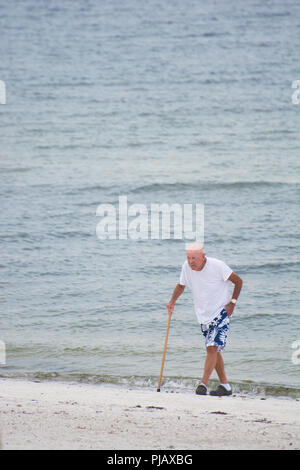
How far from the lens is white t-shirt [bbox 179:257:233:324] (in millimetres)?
7570

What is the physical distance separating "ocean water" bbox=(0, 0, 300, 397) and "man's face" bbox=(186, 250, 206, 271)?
2.49 m

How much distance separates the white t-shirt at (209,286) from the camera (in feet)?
24.8

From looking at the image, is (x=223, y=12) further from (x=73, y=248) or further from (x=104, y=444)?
(x=104, y=444)

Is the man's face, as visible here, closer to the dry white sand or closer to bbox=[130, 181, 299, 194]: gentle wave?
the dry white sand

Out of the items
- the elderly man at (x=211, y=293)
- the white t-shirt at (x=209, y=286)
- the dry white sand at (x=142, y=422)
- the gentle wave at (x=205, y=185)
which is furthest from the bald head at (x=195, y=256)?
the gentle wave at (x=205, y=185)

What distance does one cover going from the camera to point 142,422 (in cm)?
671

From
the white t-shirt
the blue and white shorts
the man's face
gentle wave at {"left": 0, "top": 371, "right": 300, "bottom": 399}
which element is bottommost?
gentle wave at {"left": 0, "top": 371, "right": 300, "bottom": 399}

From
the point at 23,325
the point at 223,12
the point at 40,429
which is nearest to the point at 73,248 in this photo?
the point at 23,325

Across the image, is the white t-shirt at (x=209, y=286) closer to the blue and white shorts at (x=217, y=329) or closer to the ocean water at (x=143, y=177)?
the blue and white shorts at (x=217, y=329)

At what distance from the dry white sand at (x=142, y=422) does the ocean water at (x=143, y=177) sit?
156 cm

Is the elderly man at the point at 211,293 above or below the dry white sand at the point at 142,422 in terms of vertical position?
above

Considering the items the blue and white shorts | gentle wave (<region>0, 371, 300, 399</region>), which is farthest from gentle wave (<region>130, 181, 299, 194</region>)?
the blue and white shorts

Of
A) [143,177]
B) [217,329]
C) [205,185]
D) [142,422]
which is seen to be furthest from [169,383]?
[143,177]

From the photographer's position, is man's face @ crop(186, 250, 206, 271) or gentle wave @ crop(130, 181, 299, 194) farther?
gentle wave @ crop(130, 181, 299, 194)
